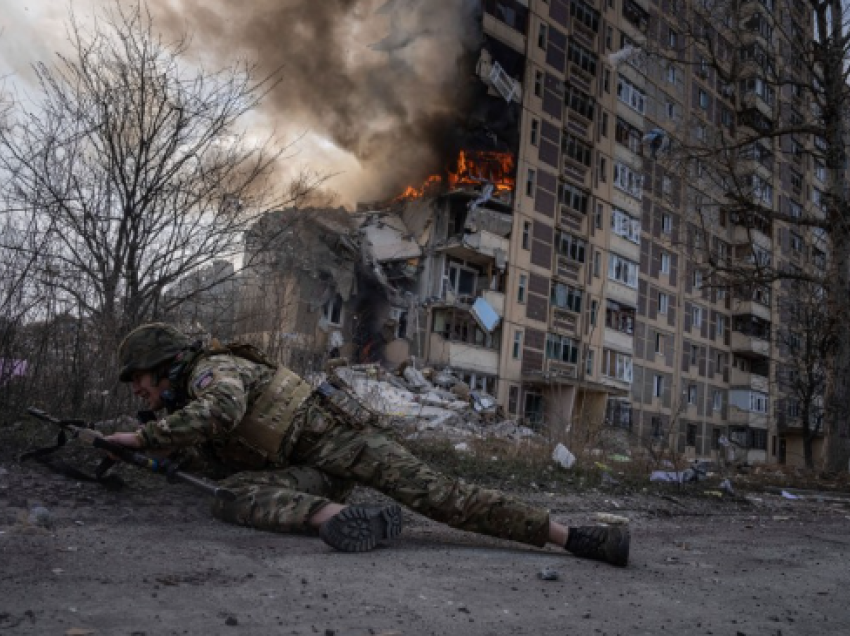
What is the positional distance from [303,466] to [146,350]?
93 cm

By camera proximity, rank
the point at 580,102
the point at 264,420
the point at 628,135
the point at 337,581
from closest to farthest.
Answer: the point at 337,581 → the point at 264,420 → the point at 580,102 → the point at 628,135

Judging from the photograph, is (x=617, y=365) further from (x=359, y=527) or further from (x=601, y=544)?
(x=359, y=527)

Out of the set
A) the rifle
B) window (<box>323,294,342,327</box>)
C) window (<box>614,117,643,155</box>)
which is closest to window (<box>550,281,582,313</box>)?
window (<box>614,117,643,155</box>)

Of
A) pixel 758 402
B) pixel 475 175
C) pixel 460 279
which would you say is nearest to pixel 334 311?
pixel 460 279

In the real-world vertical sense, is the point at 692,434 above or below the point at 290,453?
above

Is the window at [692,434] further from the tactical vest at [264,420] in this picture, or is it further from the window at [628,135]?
the tactical vest at [264,420]

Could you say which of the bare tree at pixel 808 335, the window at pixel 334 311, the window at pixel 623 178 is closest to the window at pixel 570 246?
the window at pixel 623 178

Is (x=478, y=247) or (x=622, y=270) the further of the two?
(x=622, y=270)

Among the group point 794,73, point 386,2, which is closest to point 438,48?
point 386,2

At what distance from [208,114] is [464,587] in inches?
218

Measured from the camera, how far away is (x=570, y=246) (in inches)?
1220

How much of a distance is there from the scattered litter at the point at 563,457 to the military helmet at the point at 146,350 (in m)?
4.50

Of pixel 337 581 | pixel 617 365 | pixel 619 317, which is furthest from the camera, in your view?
pixel 619 317

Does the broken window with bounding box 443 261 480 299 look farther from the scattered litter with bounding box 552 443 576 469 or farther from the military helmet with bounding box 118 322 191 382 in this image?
the military helmet with bounding box 118 322 191 382
